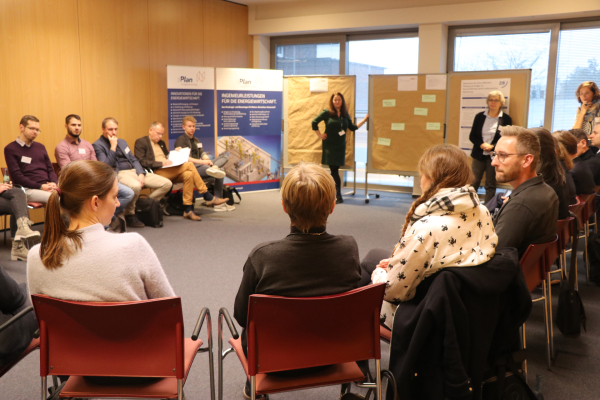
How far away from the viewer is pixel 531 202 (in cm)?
249

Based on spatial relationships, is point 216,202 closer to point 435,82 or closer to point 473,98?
point 435,82

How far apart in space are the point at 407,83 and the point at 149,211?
4042mm

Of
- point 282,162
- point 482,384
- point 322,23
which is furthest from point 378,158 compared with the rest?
point 482,384

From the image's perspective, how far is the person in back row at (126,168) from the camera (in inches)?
234

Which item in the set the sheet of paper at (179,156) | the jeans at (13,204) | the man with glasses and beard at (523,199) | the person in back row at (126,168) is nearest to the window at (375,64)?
the sheet of paper at (179,156)

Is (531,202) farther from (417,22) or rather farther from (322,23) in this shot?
(322,23)

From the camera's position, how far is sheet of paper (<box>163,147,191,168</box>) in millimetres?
6680

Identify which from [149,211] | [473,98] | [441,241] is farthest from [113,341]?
[473,98]

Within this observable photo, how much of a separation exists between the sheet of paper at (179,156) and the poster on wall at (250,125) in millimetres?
1065

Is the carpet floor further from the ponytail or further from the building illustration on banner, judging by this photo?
the ponytail

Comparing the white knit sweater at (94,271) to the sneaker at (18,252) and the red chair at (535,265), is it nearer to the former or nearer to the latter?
the red chair at (535,265)

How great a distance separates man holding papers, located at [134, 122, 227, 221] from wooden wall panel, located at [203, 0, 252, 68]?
2.23 m

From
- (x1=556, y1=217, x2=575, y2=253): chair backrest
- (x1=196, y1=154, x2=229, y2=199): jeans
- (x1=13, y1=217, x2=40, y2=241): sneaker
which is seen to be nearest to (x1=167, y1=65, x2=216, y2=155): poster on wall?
(x1=196, y1=154, x2=229, y2=199): jeans

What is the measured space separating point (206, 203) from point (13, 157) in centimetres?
262
